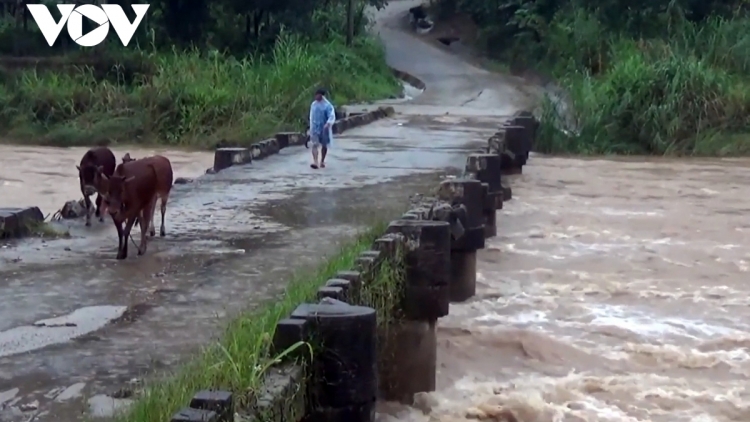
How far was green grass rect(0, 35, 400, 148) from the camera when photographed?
77.4 ft

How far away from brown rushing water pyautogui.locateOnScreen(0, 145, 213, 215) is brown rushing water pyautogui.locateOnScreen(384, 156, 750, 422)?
5.98m

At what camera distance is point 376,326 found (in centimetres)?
569

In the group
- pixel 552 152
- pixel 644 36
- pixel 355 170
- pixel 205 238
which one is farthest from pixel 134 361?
pixel 644 36

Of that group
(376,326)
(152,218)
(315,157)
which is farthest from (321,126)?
(376,326)

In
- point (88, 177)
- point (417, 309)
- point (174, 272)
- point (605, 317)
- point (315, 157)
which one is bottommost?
point (605, 317)

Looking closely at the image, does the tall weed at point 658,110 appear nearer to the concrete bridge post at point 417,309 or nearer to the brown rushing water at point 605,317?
the brown rushing water at point 605,317

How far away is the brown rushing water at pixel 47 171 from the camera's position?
A: 15992mm

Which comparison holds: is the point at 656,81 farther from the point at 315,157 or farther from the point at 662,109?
the point at 315,157

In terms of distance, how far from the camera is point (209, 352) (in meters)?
5.12

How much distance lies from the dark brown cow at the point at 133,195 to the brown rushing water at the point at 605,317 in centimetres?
220

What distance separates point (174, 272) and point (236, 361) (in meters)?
2.91

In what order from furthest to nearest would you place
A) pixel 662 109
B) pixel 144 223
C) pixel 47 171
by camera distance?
pixel 662 109, pixel 47 171, pixel 144 223

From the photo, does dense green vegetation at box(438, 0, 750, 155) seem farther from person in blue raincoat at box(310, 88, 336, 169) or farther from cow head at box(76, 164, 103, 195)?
cow head at box(76, 164, 103, 195)

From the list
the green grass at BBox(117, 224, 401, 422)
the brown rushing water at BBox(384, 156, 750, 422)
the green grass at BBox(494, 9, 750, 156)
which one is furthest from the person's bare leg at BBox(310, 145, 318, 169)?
the green grass at BBox(494, 9, 750, 156)
